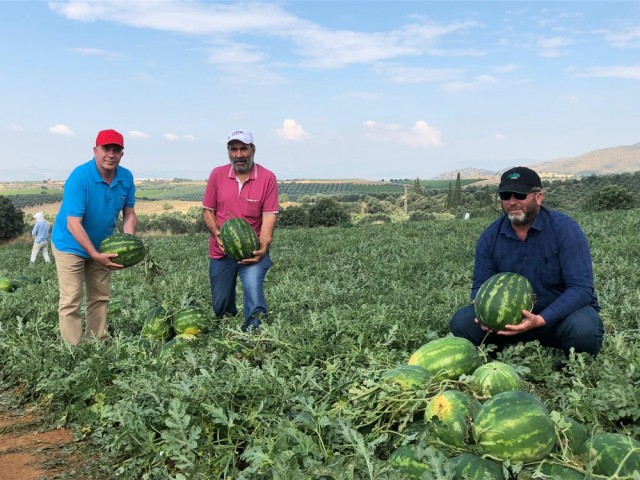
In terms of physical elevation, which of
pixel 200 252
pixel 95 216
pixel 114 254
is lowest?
pixel 200 252

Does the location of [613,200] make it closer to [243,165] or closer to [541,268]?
[541,268]

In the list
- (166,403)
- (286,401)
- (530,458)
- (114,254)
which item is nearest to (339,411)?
(286,401)

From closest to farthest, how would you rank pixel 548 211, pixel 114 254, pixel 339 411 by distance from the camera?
1. pixel 339 411
2. pixel 548 211
3. pixel 114 254

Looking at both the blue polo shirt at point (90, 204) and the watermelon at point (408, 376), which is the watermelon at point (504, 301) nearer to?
the watermelon at point (408, 376)

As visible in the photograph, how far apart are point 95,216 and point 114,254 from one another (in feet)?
1.62

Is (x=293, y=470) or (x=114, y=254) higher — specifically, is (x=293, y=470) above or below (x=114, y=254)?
below

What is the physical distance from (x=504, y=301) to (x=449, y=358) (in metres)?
0.82

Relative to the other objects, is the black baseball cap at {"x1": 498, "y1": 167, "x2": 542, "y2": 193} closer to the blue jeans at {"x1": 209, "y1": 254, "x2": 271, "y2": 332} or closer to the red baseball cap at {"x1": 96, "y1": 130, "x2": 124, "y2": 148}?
the blue jeans at {"x1": 209, "y1": 254, "x2": 271, "y2": 332}

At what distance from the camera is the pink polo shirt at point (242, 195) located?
5508 mm

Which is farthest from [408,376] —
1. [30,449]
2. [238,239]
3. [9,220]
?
[9,220]

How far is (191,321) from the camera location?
5.16 meters

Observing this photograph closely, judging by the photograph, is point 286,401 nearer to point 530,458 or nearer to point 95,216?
point 530,458

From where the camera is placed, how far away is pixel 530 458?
2.44m

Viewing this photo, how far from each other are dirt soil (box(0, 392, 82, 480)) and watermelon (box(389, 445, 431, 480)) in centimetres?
225
